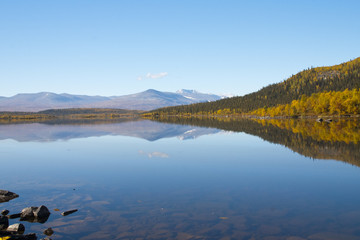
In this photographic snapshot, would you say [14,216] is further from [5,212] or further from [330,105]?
[330,105]

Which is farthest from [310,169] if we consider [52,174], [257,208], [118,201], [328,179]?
[52,174]

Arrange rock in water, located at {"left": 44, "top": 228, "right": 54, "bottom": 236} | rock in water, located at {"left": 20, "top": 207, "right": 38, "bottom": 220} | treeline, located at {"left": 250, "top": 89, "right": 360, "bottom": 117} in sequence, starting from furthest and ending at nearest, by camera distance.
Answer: treeline, located at {"left": 250, "top": 89, "right": 360, "bottom": 117} < rock in water, located at {"left": 20, "top": 207, "right": 38, "bottom": 220} < rock in water, located at {"left": 44, "top": 228, "right": 54, "bottom": 236}

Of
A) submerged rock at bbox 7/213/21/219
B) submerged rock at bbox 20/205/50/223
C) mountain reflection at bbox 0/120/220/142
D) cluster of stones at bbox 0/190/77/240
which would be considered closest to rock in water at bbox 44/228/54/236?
cluster of stones at bbox 0/190/77/240

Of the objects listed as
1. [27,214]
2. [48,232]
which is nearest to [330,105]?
[27,214]

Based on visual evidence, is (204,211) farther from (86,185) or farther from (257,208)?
(86,185)

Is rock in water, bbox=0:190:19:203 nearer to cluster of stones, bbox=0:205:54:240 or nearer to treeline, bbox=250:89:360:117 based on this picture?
cluster of stones, bbox=0:205:54:240

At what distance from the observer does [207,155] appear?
39.4 metres

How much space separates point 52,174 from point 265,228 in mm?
21498

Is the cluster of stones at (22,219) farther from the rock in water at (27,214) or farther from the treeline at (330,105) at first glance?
the treeline at (330,105)

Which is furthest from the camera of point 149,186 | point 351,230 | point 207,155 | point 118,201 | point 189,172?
point 207,155

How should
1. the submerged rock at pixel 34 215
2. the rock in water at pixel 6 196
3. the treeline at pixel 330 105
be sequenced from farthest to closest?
the treeline at pixel 330 105
the rock in water at pixel 6 196
the submerged rock at pixel 34 215

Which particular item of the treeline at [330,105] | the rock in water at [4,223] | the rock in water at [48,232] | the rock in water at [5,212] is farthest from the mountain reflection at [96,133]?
the treeline at [330,105]

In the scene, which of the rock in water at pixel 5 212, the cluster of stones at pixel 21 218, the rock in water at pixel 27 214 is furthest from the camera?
the rock in water at pixel 5 212

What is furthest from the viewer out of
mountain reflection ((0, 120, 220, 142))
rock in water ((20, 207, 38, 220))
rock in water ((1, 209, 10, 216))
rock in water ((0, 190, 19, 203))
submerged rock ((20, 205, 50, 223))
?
mountain reflection ((0, 120, 220, 142))
